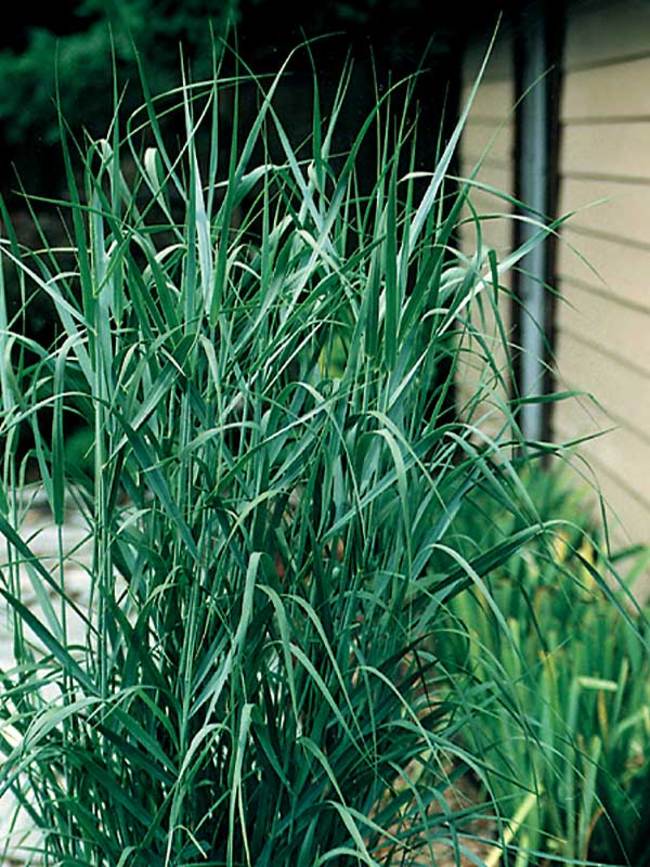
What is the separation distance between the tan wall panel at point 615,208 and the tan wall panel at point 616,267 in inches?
1.3

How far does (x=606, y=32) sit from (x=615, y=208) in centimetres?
44

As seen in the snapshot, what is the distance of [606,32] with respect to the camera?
11.4 ft

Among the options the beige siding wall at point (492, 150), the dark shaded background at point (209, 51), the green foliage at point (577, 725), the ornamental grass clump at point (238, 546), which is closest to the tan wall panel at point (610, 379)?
the beige siding wall at point (492, 150)

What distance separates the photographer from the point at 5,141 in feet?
18.8

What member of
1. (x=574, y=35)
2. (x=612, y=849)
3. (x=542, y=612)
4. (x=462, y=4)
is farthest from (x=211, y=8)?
(x=612, y=849)

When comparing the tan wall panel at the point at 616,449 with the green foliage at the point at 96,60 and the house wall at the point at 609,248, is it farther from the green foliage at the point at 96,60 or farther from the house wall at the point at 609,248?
the green foliage at the point at 96,60

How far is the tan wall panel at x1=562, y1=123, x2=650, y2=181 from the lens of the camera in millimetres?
3289

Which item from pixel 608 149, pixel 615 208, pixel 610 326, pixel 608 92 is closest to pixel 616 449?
pixel 610 326

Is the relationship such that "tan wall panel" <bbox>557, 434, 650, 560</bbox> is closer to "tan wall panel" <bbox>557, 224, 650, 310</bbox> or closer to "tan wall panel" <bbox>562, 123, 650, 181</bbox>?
"tan wall panel" <bbox>557, 224, 650, 310</bbox>

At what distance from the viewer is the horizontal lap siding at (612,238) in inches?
130

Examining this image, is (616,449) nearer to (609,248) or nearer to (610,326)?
(610,326)

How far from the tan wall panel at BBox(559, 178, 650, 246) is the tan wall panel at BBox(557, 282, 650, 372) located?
0.59ft

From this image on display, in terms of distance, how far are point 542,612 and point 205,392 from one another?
1289mm

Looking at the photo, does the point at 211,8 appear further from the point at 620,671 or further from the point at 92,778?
the point at 92,778
